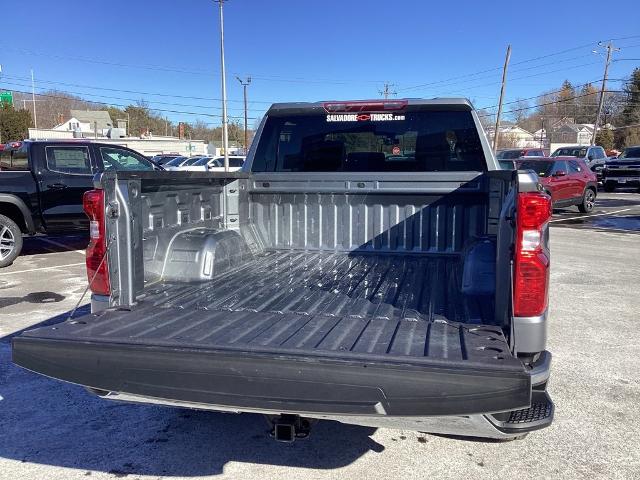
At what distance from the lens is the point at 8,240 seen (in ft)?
29.6

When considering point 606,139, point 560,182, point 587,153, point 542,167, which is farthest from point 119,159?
point 606,139

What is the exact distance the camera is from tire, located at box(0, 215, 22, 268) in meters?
8.95

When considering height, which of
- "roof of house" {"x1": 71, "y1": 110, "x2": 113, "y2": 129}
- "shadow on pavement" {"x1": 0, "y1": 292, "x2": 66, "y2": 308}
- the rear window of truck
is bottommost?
"shadow on pavement" {"x1": 0, "y1": 292, "x2": 66, "y2": 308}

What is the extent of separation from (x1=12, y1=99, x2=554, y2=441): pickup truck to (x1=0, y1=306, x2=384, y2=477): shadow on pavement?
0.82 meters

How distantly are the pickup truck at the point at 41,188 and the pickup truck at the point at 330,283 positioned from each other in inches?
227

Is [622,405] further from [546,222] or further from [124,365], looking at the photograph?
[124,365]

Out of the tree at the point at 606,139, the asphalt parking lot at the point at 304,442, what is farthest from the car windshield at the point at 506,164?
the tree at the point at 606,139

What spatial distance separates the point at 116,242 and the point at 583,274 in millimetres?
7822

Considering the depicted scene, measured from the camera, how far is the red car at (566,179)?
55.2 feet

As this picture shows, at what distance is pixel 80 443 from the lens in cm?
352

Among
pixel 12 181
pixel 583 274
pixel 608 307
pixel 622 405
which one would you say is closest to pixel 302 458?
pixel 622 405

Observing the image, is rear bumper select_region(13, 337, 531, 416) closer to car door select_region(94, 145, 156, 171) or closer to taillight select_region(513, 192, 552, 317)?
taillight select_region(513, 192, 552, 317)

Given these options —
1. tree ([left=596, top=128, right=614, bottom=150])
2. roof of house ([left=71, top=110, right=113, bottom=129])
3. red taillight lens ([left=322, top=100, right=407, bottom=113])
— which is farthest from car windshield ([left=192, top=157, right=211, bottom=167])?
roof of house ([left=71, top=110, right=113, bottom=129])

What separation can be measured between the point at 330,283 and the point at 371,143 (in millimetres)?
1562
